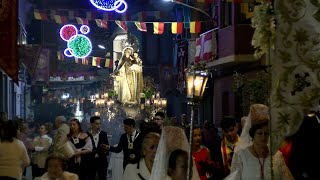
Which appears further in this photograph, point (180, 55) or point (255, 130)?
point (180, 55)

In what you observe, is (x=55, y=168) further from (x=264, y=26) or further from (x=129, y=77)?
(x=129, y=77)

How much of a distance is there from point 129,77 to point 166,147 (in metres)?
23.6

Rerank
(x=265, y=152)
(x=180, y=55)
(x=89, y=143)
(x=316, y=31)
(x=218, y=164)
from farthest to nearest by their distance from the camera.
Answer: (x=180, y=55) → (x=89, y=143) → (x=218, y=164) → (x=265, y=152) → (x=316, y=31)

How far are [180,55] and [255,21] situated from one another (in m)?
36.4

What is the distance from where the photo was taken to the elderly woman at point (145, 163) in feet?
28.0

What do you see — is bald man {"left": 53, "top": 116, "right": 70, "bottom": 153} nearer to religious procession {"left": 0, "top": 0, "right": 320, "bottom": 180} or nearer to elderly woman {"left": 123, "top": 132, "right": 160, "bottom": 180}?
religious procession {"left": 0, "top": 0, "right": 320, "bottom": 180}

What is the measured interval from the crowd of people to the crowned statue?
14308 millimetres

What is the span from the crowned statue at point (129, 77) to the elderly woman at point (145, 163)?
22560 mm

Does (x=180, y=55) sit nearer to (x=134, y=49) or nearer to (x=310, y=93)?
(x=134, y=49)

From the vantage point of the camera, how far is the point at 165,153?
7852 mm

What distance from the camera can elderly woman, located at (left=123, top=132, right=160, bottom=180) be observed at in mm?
8531

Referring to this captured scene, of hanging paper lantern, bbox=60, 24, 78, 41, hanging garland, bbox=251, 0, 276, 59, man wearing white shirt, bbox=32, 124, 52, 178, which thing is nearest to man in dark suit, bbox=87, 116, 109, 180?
man wearing white shirt, bbox=32, 124, 52, 178

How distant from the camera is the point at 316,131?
23.6 feet

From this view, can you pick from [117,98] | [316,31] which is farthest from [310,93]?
[117,98]
